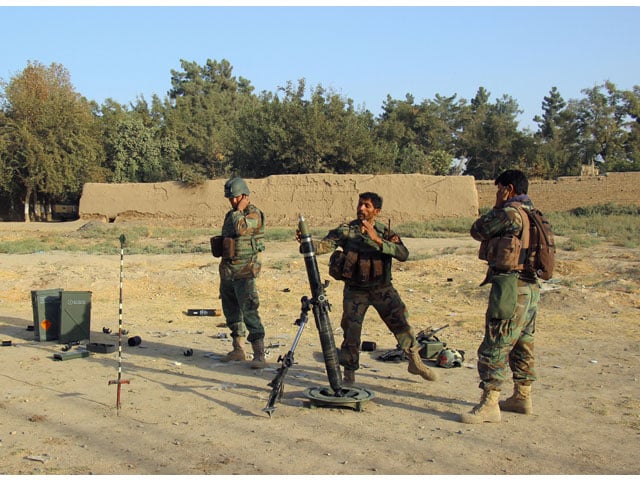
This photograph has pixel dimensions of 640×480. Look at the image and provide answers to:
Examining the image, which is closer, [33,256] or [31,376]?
[31,376]

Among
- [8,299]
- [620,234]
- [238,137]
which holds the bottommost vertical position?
[8,299]

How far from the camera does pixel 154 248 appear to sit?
A: 19.9 metres

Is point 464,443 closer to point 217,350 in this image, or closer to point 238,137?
point 217,350

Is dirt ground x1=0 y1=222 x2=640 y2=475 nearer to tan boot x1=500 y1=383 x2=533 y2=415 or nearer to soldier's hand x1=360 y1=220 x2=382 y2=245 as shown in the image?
tan boot x1=500 y1=383 x2=533 y2=415

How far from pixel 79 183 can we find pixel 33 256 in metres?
19.7

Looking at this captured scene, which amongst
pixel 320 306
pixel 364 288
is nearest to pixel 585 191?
pixel 364 288

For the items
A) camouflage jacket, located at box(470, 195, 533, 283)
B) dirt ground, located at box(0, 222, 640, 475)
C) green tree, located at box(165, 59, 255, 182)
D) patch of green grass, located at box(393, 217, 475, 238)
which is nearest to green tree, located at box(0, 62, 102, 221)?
green tree, located at box(165, 59, 255, 182)

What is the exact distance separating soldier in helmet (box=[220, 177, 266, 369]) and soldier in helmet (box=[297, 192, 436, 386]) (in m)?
1.39

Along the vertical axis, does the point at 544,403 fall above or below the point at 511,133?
below

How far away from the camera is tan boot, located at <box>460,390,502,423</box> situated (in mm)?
5438

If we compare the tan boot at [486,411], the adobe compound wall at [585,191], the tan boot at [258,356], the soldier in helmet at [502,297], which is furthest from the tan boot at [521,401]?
the adobe compound wall at [585,191]

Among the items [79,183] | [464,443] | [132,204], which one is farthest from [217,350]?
[79,183]

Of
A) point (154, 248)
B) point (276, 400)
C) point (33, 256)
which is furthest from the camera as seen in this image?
point (154, 248)

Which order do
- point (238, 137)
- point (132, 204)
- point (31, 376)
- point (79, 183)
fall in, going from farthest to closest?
point (79, 183) < point (238, 137) < point (132, 204) < point (31, 376)
